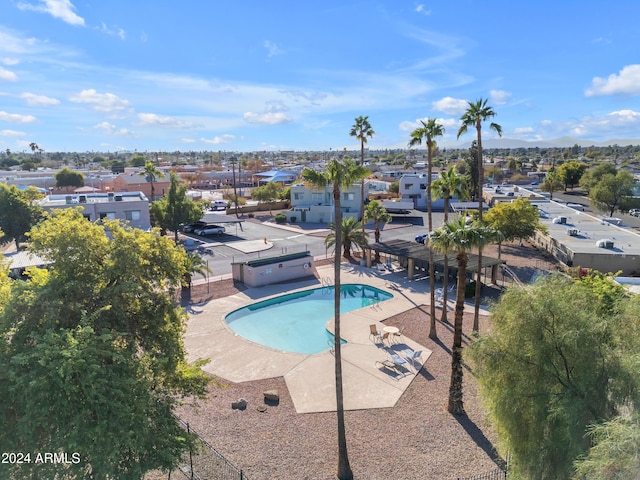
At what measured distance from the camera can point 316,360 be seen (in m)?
20.8

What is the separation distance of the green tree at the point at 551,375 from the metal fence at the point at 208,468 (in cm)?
814

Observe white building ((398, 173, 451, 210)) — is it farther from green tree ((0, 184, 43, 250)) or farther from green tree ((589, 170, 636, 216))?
green tree ((0, 184, 43, 250))

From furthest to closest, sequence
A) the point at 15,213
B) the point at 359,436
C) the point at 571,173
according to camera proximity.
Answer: the point at 571,173
the point at 15,213
the point at 359,436

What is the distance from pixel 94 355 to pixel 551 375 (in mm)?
11545

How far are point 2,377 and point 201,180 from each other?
114451mm

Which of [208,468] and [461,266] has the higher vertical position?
[461,266]

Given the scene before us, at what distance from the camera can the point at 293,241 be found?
48.4m

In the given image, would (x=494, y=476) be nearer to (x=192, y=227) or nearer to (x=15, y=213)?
(x=15, y=213)

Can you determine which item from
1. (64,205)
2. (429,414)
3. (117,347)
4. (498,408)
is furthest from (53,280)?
(64,205)

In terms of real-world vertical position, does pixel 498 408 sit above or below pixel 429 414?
above

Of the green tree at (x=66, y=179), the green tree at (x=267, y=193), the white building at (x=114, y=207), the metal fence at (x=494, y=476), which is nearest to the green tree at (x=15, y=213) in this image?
the white building at (x=114, y=207)

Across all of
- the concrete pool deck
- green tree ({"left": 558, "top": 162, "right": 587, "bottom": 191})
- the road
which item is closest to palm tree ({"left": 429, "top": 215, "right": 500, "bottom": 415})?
the concrete pool deck

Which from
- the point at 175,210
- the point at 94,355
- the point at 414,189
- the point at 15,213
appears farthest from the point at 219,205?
the point at 94,355

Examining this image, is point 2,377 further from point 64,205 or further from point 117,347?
point 64,205
